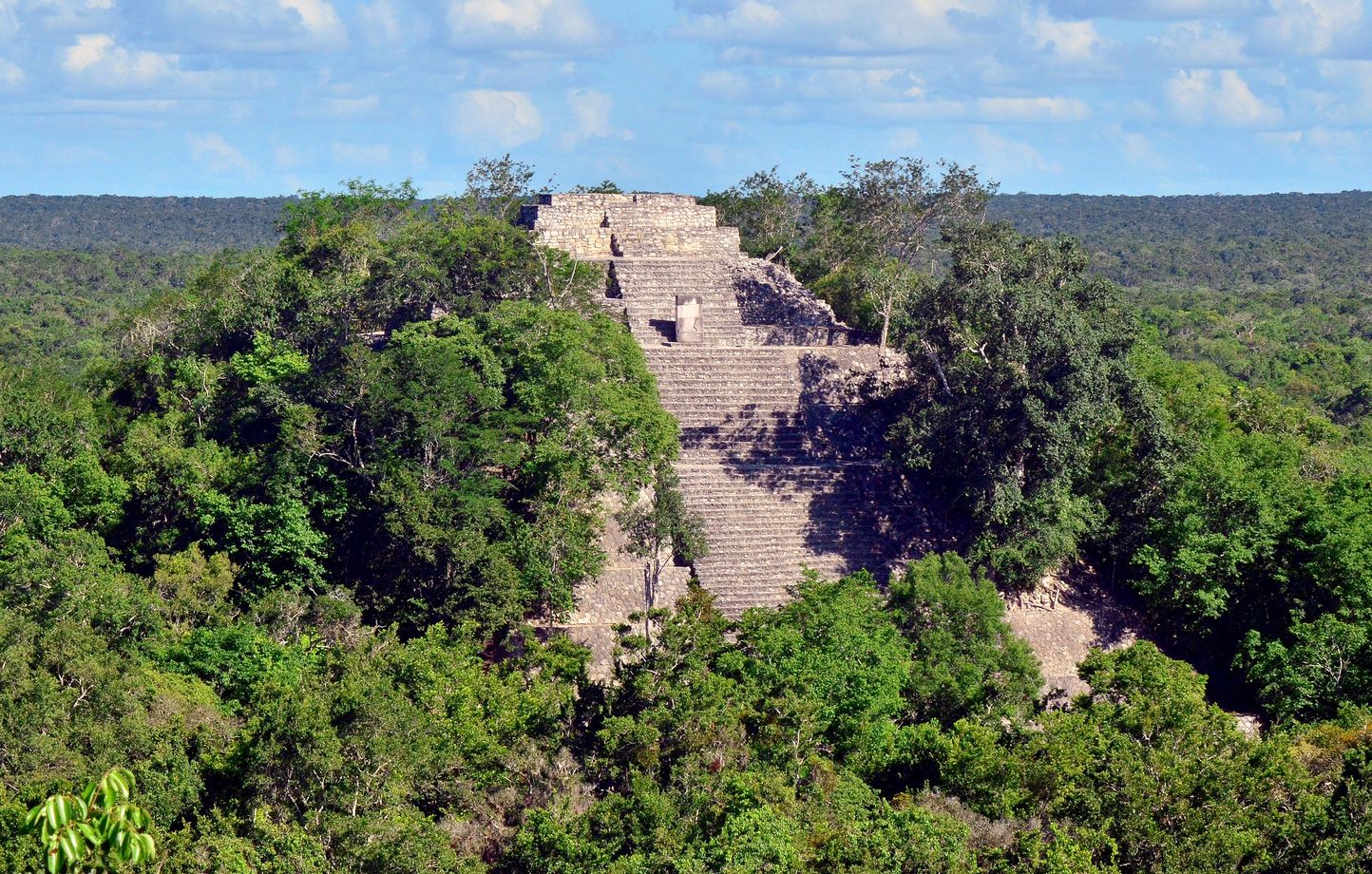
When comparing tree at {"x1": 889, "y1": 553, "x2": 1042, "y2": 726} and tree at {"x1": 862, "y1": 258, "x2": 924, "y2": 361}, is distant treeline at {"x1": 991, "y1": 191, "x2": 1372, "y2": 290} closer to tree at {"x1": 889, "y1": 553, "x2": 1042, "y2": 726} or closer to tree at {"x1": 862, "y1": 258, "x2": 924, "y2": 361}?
tree at {"x1": 862, "y1": 258, "x2": 924, "y2": 361}

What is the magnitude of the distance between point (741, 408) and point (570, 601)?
4.72 metres

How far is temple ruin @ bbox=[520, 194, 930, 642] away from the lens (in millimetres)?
18922

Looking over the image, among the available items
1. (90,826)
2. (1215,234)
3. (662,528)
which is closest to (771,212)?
(662,528)

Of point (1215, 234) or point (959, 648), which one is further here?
point (1215, 234)

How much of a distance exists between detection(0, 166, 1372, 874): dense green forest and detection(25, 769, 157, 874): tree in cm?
677

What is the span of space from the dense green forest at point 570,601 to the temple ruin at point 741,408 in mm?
627

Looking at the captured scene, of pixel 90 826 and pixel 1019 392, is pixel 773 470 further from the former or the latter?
pixel 90 826

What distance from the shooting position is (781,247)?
28.0 m

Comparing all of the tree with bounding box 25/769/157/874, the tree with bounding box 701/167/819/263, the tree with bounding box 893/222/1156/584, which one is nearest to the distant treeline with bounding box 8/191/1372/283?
the tree with bounding box 701/167/819/263

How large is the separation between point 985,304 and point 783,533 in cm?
365

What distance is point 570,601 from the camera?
1742cm

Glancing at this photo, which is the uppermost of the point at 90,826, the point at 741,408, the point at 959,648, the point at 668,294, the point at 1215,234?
the point at 1215,234

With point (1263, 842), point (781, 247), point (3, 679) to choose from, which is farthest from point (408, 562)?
point (781, 247)

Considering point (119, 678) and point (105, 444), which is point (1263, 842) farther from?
point (105, 444)
